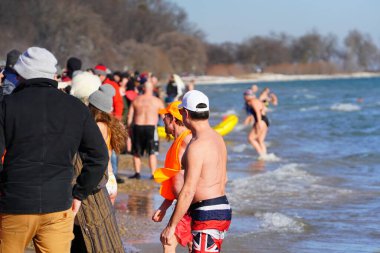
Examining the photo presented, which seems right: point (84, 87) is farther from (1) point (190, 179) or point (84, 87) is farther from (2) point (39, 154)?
(2) point (39, 154)

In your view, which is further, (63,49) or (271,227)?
(63,49)

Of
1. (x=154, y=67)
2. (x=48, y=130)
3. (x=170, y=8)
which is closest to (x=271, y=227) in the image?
(x=48, y=130)

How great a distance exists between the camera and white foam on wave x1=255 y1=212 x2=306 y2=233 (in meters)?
8.45

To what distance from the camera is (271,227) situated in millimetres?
8516

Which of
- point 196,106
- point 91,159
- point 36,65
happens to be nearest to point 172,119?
point 196,106

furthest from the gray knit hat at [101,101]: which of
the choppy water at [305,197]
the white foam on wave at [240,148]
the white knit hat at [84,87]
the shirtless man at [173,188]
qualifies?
the white foam on wave at [240,148]

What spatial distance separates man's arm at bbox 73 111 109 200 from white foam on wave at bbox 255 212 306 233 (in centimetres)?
460

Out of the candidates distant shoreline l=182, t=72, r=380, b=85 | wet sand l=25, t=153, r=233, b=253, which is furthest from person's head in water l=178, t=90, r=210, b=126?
distant shoreline l=182, t=72, r=380, b=85

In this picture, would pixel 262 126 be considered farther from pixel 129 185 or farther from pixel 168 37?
pixel 168 37

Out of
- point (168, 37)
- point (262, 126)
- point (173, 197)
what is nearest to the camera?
point (173, 197)

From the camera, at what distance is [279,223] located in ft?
28.6

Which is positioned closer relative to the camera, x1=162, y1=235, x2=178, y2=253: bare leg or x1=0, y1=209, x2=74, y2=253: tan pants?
x1=0, y1=209, x2=74, y2=253: tan pants

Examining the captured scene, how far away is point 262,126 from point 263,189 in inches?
165

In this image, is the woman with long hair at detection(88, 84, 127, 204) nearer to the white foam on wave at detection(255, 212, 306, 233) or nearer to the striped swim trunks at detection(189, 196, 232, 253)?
the striped swim trunks at detection(189, 196, 232, 253)
